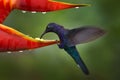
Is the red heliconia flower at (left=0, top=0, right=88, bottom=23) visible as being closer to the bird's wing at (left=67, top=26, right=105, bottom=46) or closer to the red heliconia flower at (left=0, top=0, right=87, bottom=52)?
the red heliconia flower at (left=0, top=0, right=87, bottom=52)

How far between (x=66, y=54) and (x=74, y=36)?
0.41 ft

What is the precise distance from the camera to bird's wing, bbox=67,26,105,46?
1659 mm

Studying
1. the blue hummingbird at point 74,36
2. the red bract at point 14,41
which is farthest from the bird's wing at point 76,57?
the red bract at point 14,41

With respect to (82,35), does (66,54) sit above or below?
below

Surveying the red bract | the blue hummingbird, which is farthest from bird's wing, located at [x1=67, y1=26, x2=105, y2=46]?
the red bract

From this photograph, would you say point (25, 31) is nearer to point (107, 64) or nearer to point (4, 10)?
point (4, 10)

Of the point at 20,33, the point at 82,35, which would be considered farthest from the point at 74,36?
the point at 20,33

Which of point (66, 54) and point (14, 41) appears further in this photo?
point (66, 54)

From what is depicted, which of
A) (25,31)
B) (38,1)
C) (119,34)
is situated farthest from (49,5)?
(119,34)

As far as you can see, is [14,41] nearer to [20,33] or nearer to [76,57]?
[20,33]

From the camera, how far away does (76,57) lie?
174cm

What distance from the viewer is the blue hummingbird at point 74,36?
65.7 inches

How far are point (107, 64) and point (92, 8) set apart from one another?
0.22m

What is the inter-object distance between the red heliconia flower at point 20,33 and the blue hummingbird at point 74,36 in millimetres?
42
